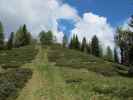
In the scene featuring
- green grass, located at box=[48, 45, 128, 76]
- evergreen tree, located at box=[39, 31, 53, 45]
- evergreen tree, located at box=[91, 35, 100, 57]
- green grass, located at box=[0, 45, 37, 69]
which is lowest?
green grass, located at box=[48, 45, 128, 76]

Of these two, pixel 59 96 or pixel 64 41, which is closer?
pixel 59 96

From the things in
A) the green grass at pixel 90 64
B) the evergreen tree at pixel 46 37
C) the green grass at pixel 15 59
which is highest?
the evergreen tree at pixel 46 37

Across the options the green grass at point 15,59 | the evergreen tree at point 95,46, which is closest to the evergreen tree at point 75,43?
the evergreen tree at point 95,46

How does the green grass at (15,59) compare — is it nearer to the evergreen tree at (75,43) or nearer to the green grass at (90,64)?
the green grass at (90,64)

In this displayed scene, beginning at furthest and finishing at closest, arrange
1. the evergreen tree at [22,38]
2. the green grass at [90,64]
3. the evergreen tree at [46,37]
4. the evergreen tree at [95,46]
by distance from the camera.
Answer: the evergreen tree at [46,37]
the evergreen tree at [95,46]
the evergreen tree at [22,38]
the green grass at [90,64]

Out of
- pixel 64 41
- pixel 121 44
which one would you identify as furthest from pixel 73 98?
pixel 64 41

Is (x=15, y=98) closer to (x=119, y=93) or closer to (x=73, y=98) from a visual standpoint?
(x=73, y=98)

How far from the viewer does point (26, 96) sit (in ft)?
78.2

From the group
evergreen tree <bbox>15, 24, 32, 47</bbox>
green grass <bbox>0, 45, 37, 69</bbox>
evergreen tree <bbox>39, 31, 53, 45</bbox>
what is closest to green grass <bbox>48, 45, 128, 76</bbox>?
green grass <bbox>0, 45, 37, 69</bbox>

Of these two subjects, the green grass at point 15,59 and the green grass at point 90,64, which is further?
the green grass at point 15,59

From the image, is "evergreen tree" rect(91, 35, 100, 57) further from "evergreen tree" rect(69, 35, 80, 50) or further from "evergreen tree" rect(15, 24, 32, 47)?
"evergreen tree" rect(15, 24, 32, 47)

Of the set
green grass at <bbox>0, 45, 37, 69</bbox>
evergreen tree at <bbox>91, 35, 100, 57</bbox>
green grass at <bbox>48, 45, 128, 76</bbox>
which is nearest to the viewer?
green grass at <bbox>48, 45, 128, 76</bbox>

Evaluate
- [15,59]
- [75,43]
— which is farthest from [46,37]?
[15,59]

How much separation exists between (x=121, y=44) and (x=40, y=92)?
62.5m
